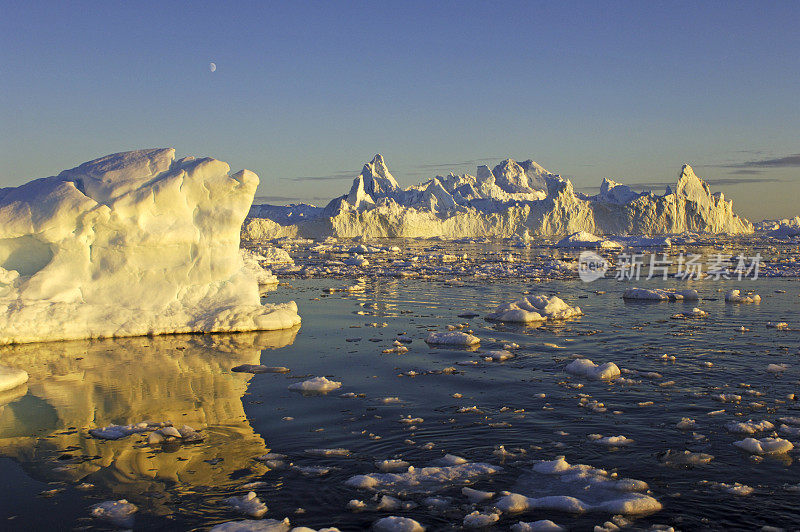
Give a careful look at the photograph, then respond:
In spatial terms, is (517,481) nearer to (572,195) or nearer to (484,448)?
(484,448)

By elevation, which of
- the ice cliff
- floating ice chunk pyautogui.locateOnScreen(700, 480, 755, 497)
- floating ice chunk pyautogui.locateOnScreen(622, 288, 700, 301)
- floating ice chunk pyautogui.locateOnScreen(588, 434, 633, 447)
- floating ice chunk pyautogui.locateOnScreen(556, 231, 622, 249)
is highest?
the ice cliff

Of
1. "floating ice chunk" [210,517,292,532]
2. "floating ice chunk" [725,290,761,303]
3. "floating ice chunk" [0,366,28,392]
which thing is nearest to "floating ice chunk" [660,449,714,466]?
"floating ice chunk" [210,517,292,532]

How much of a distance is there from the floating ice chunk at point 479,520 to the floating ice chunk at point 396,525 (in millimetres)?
359

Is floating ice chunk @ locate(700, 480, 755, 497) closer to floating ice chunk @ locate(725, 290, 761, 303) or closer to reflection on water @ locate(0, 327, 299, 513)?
reflection on water @ locate(0, 327, 299, 513)

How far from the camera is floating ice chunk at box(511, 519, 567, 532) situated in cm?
506

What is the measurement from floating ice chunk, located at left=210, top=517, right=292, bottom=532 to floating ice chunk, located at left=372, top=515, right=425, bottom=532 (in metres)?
0.68

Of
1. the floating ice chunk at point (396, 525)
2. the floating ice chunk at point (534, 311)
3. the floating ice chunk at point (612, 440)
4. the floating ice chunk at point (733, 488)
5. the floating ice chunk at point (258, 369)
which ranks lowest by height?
the floating ice chunk at point (396, 525)

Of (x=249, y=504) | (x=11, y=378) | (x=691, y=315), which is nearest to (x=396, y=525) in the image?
(x=249, y=504)

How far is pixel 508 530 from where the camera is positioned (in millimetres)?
5102

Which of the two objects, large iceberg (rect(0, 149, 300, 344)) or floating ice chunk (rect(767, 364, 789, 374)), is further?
large iceberg (rect(0, 149, 300, 344))

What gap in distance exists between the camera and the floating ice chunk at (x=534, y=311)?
14961 millimetres

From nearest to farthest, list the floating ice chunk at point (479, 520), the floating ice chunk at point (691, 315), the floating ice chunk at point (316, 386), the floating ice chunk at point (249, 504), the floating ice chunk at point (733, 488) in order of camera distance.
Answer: the floating ice chunk at point (479, 520) → the floating ice chunk at point (249, 504) → the floating ice chunk at point (733, 488) → the floating ice chunk at point (316, 386) → the floating ice chunk at point (691, 315)

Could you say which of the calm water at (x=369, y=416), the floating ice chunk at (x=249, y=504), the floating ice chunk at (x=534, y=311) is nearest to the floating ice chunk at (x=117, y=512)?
the calm water at (x=369, y=416)

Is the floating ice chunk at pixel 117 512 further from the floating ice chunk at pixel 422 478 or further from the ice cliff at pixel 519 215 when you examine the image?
the ice cliff at pixel 519 215
